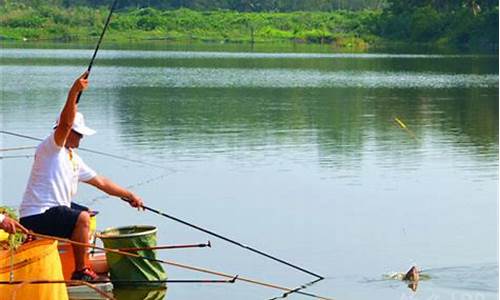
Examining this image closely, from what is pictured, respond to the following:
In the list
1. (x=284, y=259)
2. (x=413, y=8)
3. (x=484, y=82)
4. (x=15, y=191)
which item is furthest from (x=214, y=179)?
(x=413, y=8)

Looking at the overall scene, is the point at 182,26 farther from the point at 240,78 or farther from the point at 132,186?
the point at 132,186

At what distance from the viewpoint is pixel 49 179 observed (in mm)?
7707

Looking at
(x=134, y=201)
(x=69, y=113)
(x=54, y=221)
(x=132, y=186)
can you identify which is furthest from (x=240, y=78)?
(x=69, y=113)

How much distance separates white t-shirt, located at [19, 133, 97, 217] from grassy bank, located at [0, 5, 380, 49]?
2887 inches

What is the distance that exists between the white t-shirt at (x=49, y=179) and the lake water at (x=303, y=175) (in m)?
1.89

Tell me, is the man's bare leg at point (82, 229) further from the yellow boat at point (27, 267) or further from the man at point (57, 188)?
the yellow boat at point (27, 267)

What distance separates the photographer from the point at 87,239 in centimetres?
799

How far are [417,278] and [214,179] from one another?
558cm

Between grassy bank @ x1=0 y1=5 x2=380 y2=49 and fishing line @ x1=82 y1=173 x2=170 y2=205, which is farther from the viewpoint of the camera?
grassy bank @ x1=0 y1=5 x2=380 y2=49

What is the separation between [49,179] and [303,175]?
8.31 meters

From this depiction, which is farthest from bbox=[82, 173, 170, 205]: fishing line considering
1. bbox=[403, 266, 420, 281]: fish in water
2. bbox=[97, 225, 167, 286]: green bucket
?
bbox=[403, 266, 420, 281]: fish in water

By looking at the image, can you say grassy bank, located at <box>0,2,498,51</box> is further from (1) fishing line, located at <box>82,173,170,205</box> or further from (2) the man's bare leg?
(2) the man's bare leg

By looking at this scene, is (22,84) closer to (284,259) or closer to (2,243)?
(284,259)

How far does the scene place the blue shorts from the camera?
7.76 m
